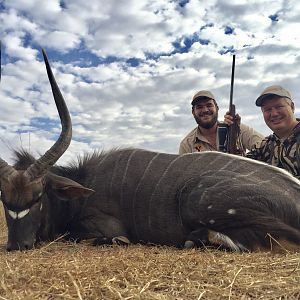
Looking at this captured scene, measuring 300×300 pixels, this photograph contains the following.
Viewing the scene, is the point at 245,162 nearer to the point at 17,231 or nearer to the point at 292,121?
the point at 292,121

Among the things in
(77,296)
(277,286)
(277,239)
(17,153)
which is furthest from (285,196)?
(17,153)

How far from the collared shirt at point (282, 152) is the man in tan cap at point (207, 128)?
684mm

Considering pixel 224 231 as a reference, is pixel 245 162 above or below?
above

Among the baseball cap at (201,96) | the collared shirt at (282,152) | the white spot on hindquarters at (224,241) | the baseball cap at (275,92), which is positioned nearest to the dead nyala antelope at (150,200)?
the white spot on hindquarters at (224,241)

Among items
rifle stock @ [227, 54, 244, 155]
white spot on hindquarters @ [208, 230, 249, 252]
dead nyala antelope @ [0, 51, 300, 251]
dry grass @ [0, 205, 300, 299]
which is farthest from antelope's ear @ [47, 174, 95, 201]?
rifle stock @ [227, 54, 244, 155]

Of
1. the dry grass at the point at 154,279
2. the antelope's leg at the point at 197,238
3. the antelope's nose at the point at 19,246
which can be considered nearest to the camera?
the dry grass at the point at 154,279

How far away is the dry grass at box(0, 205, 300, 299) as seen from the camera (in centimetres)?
145

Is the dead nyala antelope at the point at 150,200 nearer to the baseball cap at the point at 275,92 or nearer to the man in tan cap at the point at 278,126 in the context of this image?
the man in tan cap at the point at 278,126

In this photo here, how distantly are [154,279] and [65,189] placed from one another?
182 cm

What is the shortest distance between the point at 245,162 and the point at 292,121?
1340 millimetres

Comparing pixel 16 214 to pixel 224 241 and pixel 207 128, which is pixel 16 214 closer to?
pixel 224 241

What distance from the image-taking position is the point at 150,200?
3244 mm

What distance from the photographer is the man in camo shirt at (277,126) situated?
157 inches

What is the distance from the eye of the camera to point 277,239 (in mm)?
2635
